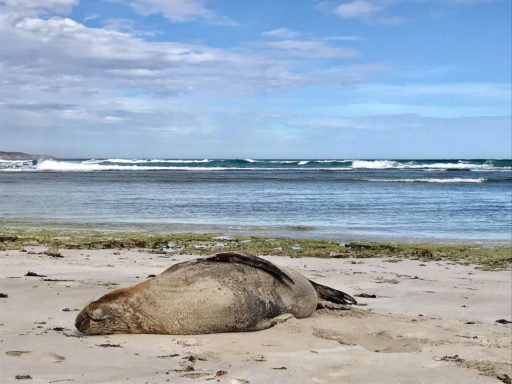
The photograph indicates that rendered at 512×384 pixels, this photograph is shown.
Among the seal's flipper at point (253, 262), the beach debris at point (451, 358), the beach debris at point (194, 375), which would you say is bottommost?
the beach debris at point (451, 358)

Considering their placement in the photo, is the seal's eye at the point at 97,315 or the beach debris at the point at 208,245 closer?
the seal's eye at the point at 97,315

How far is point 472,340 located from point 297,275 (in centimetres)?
174

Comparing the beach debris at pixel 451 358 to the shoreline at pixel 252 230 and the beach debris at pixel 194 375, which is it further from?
the shoreline at pixel 252 230

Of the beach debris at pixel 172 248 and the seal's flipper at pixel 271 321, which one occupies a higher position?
the seal's flipper at pixel 271 321

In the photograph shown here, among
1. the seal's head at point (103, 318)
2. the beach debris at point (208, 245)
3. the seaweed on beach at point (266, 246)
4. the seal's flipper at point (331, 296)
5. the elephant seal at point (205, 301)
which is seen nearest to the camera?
the seal's head at point (103, 318)

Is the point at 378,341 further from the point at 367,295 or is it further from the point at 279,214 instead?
the point at 279,214

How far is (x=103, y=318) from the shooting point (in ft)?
18.2

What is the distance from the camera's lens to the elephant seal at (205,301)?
5.61 m

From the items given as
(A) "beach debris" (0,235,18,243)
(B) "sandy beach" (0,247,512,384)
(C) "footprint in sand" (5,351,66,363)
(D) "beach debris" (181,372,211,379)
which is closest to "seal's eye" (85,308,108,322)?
(B) "sandy beach" (0,247,512,384)

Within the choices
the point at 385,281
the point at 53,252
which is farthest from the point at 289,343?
the point at 53,252

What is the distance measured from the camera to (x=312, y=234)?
15117 millimetres

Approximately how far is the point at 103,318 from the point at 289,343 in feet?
5.10

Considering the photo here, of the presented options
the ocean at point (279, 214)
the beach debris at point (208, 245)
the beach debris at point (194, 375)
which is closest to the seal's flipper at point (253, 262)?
the beach debris at point (194, 375)

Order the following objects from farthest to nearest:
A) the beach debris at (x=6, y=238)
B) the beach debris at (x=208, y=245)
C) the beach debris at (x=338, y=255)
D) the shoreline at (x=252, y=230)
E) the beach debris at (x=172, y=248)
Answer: the shoreline at (x=252, y=230)
the beach debris at (x=208, y=245)
the beach debris at (x=6, y=238)
the beach debris at (x=172, y=248)
the beach debris at (x=338, y=255)
